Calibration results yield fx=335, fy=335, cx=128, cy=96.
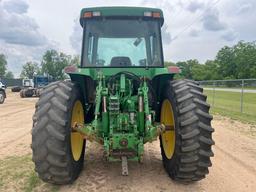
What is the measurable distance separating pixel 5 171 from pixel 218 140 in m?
5.20

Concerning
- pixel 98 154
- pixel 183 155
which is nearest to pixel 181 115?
pixel 183 155

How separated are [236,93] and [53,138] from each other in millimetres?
17243

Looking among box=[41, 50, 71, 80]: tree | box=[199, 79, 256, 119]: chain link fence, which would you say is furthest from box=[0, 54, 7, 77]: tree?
box=[199, 79, 256, 119]: chain link fence

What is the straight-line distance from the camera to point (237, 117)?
13.1m

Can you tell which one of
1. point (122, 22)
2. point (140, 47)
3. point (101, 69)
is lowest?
point (101, 69)

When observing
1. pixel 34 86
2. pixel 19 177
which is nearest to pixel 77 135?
pixel 19 177

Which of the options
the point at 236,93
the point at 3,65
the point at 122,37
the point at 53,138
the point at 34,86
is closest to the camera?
the point at 53,138

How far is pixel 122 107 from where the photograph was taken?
5.02 meters

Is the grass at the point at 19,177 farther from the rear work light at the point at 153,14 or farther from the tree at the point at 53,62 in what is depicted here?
the tree at the point at 53,62

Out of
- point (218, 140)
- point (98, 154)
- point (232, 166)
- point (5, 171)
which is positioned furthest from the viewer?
point (218, 140)

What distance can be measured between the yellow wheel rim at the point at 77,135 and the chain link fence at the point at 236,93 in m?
10.4

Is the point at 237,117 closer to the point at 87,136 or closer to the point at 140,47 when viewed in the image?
the point at 140,47

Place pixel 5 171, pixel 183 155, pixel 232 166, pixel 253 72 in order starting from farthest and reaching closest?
1. pixel 253 72
2. pixel 232 166
3. pixel 5 171
4. pixel 183 155

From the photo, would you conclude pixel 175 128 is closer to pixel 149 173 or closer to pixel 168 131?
pixel 168 131
